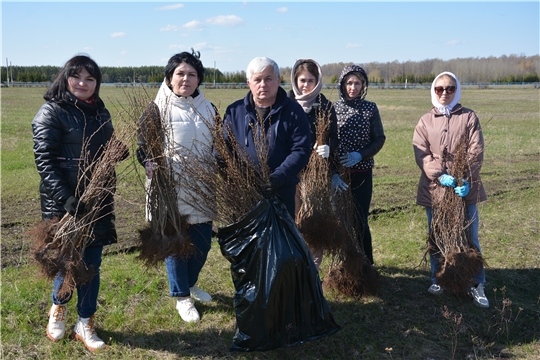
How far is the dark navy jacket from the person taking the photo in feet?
10.5

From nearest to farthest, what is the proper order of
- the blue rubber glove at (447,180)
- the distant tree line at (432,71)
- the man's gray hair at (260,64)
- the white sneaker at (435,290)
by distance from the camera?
1. the man's gray hair at (260,64)
2. the blue rubber glove at (447,180)
3. the white sneaker at (435,290)
4. the distant tree line at (432,71)

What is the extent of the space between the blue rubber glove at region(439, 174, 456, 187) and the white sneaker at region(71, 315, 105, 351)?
2.90 metres

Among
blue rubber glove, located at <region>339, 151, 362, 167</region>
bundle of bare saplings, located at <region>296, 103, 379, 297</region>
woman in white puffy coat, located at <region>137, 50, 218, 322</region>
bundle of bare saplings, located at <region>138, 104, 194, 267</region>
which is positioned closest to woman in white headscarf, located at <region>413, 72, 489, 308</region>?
blue rubber glove, located at <region>339, 151, 362, 167</region>

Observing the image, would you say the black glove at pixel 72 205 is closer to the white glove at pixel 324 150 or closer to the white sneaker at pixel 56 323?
the white sneaker at pixel 56 323

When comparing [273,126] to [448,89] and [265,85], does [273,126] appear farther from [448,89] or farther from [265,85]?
[448,89]

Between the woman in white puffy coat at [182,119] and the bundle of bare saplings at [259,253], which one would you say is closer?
the bundle of bare saplings at [259,253]

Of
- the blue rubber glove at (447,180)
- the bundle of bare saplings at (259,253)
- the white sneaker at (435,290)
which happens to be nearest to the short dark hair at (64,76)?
the bundle of bare saplings at (259,253)

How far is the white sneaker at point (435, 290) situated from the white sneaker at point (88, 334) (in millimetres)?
2766

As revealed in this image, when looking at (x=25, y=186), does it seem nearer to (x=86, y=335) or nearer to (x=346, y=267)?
(x=86, y=335)

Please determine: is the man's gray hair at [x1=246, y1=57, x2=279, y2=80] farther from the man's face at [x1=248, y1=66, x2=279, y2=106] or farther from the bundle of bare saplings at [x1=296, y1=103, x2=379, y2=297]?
the bundle of bare saplings at [x1=296, y1=103, x2=379, y2=297]

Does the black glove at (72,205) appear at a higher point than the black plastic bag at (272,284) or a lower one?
higher

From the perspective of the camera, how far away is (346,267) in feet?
13.3

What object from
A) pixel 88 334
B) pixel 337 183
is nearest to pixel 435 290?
pixel 337 183

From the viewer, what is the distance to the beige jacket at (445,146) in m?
3.86
